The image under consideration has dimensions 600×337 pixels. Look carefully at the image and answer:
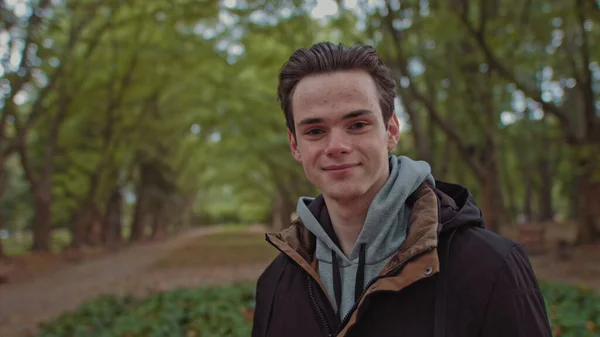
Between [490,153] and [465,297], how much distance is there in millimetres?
11212

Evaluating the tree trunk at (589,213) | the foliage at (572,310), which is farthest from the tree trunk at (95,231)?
the foliage at (572,310)

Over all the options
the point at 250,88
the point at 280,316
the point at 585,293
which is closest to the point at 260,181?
the point at 250,88

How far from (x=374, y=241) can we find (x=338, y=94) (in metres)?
0.47

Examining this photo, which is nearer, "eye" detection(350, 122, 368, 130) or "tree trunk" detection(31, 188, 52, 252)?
"eye" detection(350, 122, 368, 130)

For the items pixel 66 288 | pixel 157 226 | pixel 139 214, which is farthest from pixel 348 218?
pixel 157 226

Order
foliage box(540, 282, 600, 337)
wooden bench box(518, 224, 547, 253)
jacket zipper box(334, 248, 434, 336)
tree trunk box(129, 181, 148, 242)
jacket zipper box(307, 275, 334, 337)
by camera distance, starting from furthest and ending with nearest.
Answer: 1. tree trunk box(129, 181, 148, 242)
2. wooden bench box(518, 224, 547, 253)
3. foliage box(540, 282, 600, 337)
4. jacket zipper box(307, 275, 334, 337)
5. jacket zipper box(334, 248, 434, 336)

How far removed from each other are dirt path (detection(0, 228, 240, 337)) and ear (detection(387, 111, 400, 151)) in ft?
23.5

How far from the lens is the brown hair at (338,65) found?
181cm

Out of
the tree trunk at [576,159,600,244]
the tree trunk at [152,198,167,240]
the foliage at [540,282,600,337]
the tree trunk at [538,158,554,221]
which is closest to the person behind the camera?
the foliage at [540,282,600,337]

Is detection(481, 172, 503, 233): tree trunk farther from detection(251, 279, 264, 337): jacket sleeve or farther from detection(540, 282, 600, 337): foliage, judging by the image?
detection(251, 279, 264, 337): jacket sleeve

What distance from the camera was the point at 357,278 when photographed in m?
1.76

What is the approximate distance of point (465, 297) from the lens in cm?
153

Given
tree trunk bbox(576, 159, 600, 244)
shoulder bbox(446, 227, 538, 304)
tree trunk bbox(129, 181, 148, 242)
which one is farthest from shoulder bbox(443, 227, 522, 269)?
tree trunk bbox(129, 181, 148, 242)

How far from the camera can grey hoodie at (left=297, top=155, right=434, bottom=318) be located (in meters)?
1.75
